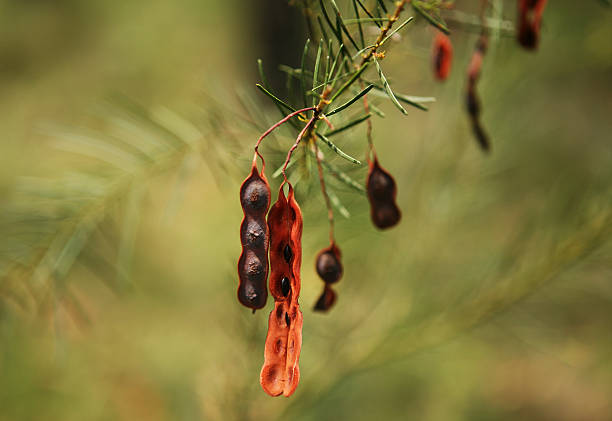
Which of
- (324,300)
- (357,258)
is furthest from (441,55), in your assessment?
(357,258)

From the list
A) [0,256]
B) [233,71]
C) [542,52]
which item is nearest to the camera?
[0,256]

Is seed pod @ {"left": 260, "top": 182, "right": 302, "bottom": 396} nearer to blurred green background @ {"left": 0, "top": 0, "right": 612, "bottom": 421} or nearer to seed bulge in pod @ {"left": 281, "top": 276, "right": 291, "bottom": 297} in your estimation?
seed bulge in pod @ {"left": 281, "top": 276, "right": 291, "bottom": 297}

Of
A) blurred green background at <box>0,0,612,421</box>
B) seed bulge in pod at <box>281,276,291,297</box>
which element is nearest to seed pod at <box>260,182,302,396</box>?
seed bulge in pod at <box>281,276,291,297</box>

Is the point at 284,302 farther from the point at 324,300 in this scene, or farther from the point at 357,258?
the point at 357,258

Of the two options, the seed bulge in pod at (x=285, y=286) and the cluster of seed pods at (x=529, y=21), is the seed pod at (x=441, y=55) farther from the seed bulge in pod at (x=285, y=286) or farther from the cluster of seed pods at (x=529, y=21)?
the seed bulge in pod at (x=285, y=286)

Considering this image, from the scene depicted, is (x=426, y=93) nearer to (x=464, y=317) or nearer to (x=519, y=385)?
(x=464, y=317)

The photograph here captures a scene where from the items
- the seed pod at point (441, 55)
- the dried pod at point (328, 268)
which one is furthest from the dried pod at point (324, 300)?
the seed pod at point (441, 55)

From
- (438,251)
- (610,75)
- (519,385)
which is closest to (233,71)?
(610,75)
